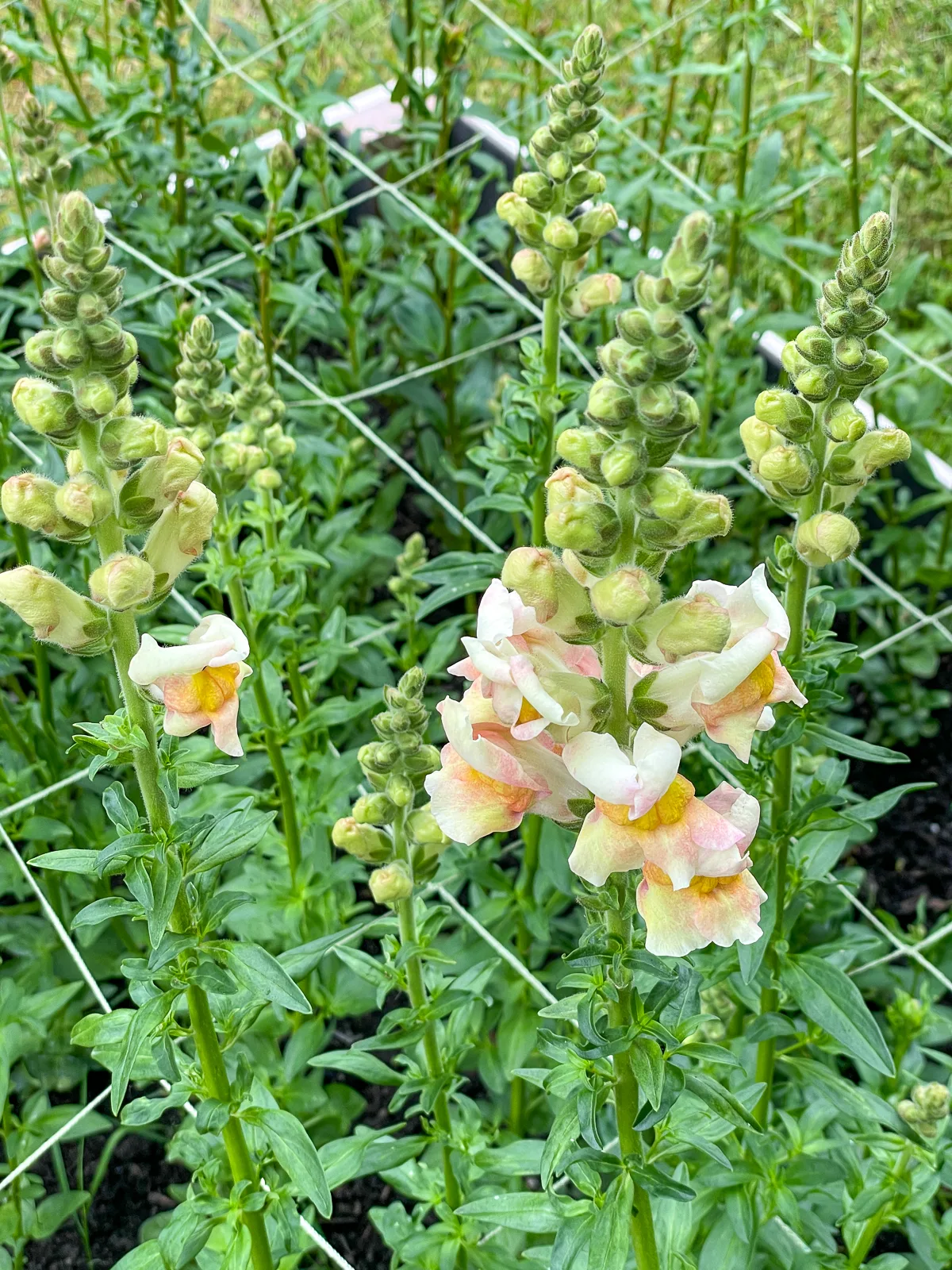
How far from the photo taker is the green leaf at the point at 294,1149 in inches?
73.4

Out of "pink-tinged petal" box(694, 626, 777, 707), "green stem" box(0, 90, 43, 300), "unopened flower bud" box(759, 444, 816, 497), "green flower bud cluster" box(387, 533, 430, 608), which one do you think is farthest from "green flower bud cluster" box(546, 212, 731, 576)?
"green stem" box(0, 90, 43, 300)

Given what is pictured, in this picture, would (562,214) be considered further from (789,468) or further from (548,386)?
(789,468)

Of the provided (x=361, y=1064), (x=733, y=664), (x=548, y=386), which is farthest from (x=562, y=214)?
(x=361, y=1064)

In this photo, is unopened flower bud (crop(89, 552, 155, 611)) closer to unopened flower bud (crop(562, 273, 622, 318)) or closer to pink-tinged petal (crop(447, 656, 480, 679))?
pink-tinged petal (crop(447, 656, 480, 679))

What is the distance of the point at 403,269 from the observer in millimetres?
4152

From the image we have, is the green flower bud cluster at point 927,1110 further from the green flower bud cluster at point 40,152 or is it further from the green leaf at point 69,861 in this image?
the green flower bud cluster at point 40,152

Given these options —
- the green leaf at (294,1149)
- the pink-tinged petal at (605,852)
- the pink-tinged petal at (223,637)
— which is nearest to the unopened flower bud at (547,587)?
the pink-tinged petal at (605,852)

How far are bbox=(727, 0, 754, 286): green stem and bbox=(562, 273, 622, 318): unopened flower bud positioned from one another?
1.36 meters

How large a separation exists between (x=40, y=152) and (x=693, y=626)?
92.3 inches

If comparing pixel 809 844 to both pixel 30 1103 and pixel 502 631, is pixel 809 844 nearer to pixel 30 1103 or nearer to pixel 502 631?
pixel 502 631

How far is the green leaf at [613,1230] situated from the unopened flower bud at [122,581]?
0.97m

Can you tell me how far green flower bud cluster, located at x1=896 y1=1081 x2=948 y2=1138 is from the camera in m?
2.14

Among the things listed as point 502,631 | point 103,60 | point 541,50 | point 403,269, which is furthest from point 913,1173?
point 103,60

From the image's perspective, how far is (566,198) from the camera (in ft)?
8.11
